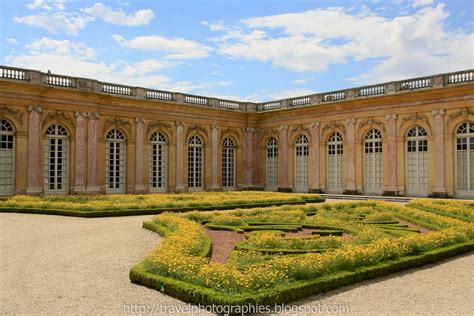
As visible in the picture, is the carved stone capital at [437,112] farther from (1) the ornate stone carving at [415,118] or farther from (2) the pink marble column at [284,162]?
(2) the pink marble column at [284,162]

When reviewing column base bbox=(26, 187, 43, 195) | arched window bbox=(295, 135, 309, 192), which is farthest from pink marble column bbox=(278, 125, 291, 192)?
column base bbox=(26, 187, 43, 195)

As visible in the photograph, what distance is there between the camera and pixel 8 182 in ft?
73.2

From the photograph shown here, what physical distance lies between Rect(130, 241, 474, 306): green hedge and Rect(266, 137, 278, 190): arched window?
24.1 metres

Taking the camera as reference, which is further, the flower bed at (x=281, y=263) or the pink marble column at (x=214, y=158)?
the pink marble column at (x=214, y=158)

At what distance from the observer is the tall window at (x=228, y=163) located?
31.7 m

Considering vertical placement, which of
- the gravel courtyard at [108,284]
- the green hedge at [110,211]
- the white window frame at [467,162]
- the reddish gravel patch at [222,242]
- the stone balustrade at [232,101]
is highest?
the stone balustrade at [232,101]

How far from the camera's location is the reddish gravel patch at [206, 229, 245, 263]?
851 centimetres

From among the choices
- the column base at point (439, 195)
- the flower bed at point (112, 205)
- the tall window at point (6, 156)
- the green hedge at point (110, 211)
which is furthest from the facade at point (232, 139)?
the green hedge at point (110, 211)

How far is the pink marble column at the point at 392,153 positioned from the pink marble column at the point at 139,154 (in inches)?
575

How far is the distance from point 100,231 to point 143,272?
5.47m

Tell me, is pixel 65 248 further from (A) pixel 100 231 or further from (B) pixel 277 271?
(B) pixel 277 271

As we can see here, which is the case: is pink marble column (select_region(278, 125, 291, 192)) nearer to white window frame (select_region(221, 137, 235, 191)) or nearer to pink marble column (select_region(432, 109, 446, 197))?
white window frame (select_region(221, 137, 235, 191))

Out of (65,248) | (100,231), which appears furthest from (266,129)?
(65,248)

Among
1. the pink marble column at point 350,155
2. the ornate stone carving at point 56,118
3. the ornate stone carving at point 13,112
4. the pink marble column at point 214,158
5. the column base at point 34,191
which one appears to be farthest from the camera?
the pink marble column at point 214,158
